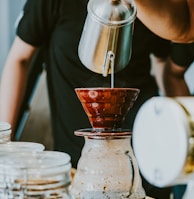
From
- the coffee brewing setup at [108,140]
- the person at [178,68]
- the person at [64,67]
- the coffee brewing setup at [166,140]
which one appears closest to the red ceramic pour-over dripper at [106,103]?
the coffee brewing setup at [108,140]

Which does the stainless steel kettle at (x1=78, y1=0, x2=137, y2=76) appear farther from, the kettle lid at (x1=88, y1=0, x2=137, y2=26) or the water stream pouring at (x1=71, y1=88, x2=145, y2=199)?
the water stream pouring at (x1=71, y1=88, x2=145, y2=199)

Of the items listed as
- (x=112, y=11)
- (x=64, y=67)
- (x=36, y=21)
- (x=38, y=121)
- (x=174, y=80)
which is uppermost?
(x=112, y=11)

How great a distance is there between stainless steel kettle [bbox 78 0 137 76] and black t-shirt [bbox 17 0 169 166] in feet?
2.22

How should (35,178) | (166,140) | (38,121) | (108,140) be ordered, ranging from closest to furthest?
(166,140), (35,178), (108,140), (38,121)

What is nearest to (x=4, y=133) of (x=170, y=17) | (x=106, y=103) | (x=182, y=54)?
(x=106, y=103)

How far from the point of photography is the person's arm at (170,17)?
1.01 metres

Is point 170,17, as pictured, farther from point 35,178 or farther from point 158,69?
point 158,69

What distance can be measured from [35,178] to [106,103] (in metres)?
0.15

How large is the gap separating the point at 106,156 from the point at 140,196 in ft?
0.26

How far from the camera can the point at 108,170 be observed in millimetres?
727

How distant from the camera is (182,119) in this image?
0.41 m

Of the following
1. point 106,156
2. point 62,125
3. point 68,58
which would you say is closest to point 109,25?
point 106,156

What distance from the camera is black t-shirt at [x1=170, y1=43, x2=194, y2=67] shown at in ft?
5.69

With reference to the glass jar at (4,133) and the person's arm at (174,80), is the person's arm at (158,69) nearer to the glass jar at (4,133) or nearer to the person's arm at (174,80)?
the person's arm at (174,80)
